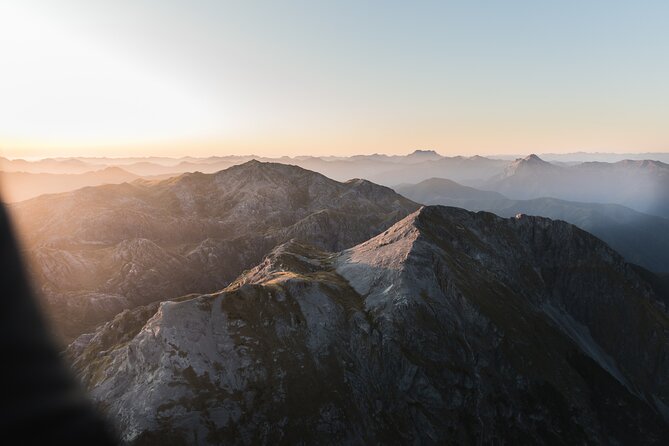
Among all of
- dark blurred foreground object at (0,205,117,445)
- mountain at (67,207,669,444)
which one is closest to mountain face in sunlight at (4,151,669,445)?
mountain at (67,207,669,444)

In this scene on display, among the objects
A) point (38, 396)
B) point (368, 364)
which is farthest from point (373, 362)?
point (38, 396)

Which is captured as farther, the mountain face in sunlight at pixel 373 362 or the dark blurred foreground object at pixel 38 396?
the mountain face in sunlight at pixel 373 362

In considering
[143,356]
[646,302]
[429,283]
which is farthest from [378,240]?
[646,302]

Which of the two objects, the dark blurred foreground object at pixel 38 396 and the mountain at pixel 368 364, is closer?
the dark blurred foreground object at pixel 38 396

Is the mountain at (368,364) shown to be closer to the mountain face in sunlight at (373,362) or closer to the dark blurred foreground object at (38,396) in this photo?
the mountain face in sunlight at (373,362)

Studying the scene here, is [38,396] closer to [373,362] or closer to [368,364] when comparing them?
[368,364]

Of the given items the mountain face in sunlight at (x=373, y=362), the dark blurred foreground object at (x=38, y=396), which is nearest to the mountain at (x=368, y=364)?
the mountain face in sunlight at (x=373, y=362)
